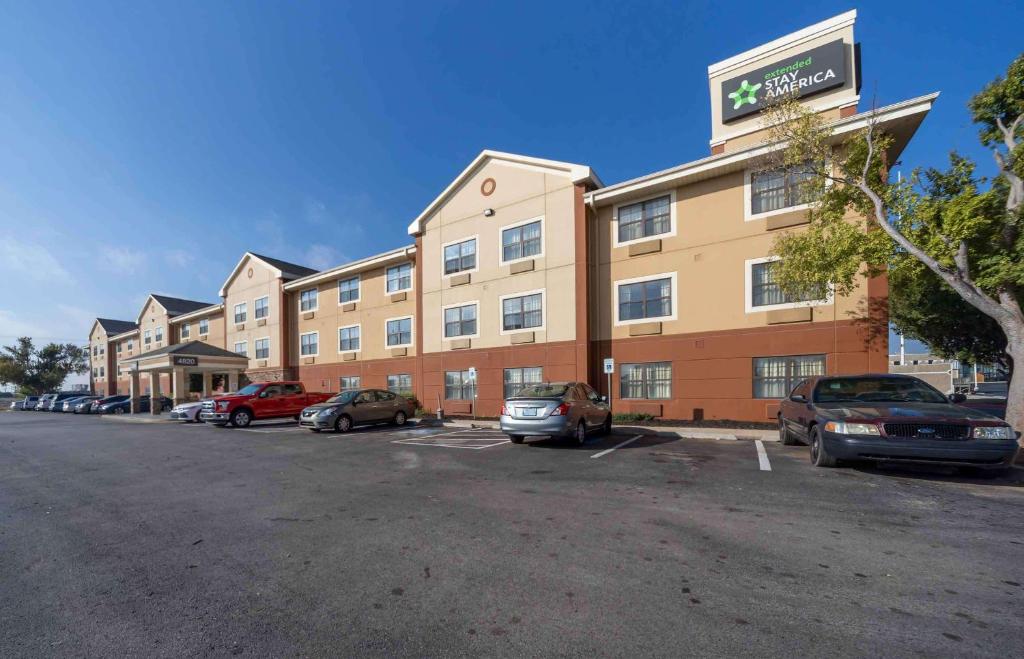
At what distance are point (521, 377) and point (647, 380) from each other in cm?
499

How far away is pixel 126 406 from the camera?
3162 centimetres

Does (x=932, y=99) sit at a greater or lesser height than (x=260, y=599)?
greater

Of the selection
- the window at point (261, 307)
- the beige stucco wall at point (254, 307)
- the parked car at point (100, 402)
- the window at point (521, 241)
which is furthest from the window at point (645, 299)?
the parked car at point (100, 402)

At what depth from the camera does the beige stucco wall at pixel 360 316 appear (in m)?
23.8

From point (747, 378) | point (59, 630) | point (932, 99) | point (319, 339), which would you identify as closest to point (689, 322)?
point (747, 378)

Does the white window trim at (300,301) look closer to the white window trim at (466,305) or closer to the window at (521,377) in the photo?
the white window trim at (466,305)

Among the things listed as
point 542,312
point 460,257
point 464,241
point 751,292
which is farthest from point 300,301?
point 751,292

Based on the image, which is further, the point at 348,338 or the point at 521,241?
the point at 348,338

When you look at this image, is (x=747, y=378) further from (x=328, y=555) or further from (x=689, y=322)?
(x=328, y=555)

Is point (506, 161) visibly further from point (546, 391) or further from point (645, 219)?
point (546, 391)

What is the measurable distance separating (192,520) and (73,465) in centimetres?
692

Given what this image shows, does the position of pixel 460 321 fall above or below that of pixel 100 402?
above

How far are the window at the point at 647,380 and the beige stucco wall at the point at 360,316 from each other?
11.1 metres

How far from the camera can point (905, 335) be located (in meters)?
22.0
